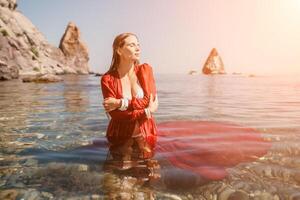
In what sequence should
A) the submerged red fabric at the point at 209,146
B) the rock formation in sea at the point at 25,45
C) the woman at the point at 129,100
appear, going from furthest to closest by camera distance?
the rock formation in sea at the point at 25,45 → the woman at the point at 129,100 → the submerged red fabric at the point at 209,146

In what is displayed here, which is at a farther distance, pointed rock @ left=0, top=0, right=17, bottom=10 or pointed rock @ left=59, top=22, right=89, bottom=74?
pointed rock @ left=59, top=22, right=89, bottom=74

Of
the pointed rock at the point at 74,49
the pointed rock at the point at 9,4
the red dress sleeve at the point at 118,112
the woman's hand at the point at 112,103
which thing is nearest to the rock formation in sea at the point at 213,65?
the pointed rock at the point at 74,49

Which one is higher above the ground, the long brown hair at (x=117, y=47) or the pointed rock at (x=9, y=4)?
the pointed rock at (x=9, y=4)

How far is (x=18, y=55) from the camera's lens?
190ft

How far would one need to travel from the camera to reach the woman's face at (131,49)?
4656 millimetres

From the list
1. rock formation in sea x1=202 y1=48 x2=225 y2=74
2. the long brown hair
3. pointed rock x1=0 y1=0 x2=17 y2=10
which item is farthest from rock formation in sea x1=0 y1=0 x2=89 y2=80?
rock formation in sea x1=202 y1=48 x2=225 y2=74

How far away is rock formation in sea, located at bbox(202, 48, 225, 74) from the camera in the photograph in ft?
583

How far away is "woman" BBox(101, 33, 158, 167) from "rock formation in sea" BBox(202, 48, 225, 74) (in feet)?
579

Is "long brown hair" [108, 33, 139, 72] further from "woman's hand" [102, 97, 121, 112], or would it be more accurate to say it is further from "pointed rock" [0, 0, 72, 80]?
"pointed rock" [0, 0, 72, 80]

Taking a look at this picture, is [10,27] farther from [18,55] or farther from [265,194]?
[265,194]

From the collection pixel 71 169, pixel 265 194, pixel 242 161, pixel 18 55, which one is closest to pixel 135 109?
pixel 71 169

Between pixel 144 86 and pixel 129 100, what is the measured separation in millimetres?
362

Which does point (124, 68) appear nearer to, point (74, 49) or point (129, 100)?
point (129, 100)

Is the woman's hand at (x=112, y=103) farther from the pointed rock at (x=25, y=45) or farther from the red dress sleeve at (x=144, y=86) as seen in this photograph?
the pointed rock at (x=25, y=45)
